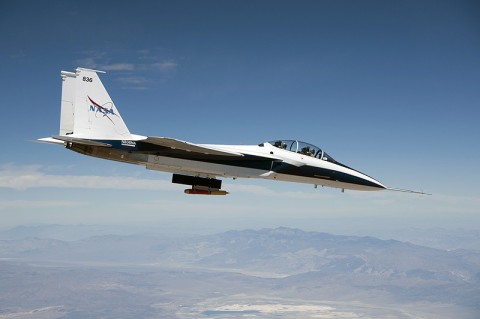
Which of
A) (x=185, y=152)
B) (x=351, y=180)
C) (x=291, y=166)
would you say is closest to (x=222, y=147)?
(x=185, y=152)

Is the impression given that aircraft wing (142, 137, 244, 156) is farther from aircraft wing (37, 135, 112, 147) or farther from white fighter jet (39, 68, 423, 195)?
aircraft wing (37, 135, 112, 147)

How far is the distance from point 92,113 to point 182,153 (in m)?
5.65

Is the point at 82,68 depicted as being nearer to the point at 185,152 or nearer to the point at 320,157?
the point at 185,152

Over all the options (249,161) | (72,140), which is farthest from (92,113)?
(249,161)

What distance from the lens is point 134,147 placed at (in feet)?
87.3

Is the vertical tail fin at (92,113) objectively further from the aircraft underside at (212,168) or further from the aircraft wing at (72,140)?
the aircraft underside at (212,168)

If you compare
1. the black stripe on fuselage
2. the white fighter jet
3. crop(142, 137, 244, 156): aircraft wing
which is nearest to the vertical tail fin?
the white fighter jet

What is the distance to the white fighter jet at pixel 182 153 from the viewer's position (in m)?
26.6

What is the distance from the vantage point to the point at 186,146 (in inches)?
1019

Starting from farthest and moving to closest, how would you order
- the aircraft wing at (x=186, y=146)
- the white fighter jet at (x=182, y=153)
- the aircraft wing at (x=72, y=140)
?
1. the white fighter jet at (x=182, y=153)
2. the aircraft wing at (x=72, y=140)
3. the aircraft wing at (x=186, y=146)

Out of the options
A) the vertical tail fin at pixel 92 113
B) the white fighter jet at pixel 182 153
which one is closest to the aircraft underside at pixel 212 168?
the white fighter jet at pixel 182 153

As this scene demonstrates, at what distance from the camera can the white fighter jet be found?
26.6m

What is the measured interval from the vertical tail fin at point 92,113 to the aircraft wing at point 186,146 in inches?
95.1

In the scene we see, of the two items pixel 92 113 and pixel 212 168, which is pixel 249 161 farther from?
pixel 92 113
